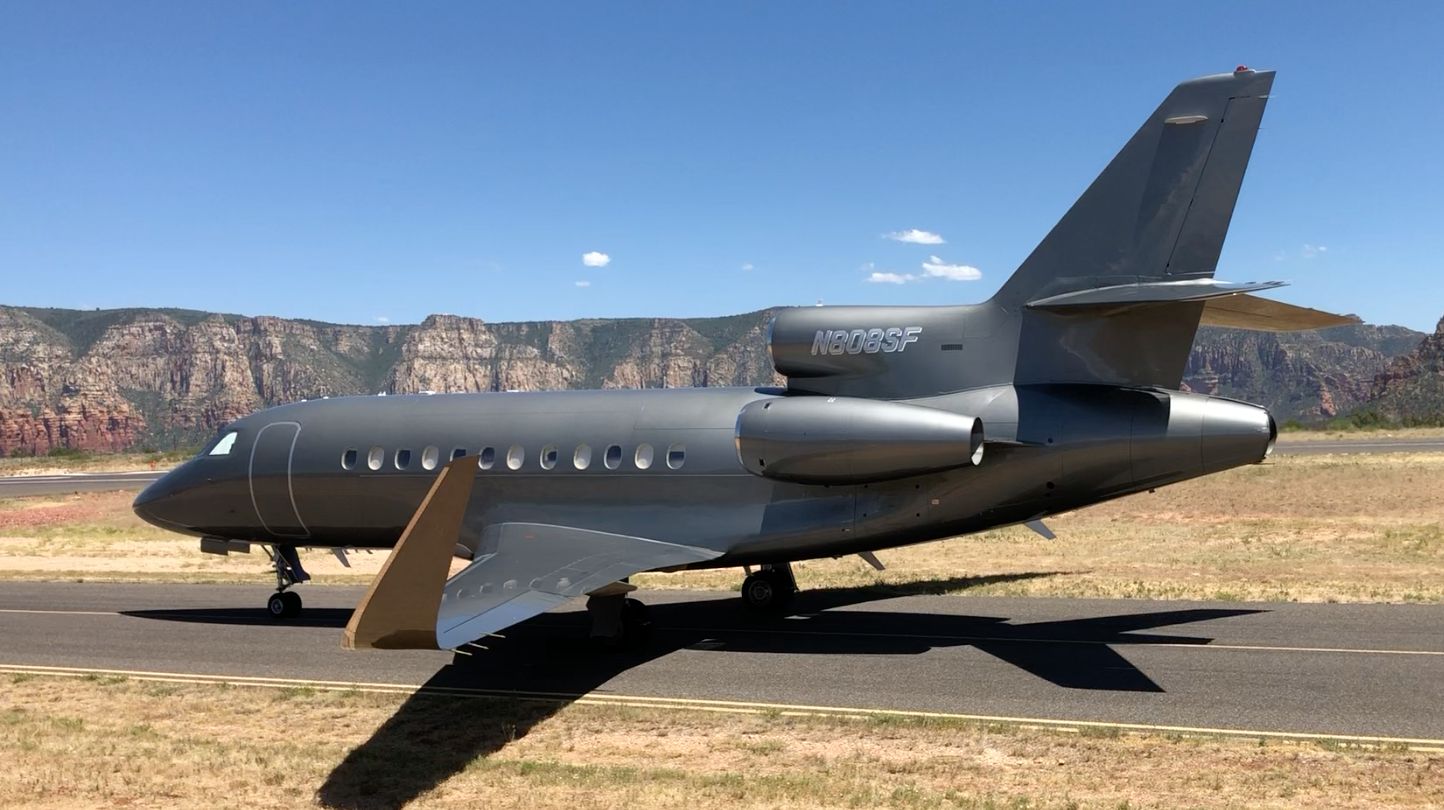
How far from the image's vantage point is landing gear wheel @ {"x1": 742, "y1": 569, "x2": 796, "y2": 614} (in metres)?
18.0

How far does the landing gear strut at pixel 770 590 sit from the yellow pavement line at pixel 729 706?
17.8ft

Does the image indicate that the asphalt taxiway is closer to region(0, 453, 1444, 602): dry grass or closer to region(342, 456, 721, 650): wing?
region(342, 456, 721, 650): wing

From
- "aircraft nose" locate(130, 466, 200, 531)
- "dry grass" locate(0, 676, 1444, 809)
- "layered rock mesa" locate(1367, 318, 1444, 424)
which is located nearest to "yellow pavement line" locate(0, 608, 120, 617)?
"aircraft nose" locate(130, 466, 200, 531)

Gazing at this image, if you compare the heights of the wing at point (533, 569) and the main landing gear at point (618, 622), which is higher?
the wing at point (533, 569)

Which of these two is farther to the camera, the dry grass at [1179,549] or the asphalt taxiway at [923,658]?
the dry grass at [1179,549]

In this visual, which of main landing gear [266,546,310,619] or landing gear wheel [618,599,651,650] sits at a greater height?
landing gear wheel [618,599,651,650]

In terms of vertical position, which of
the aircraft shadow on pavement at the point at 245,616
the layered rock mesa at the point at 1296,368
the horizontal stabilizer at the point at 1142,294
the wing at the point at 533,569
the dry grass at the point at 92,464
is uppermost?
the layered rock mesa at the point at 1296,368

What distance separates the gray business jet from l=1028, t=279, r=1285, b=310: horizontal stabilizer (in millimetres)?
34

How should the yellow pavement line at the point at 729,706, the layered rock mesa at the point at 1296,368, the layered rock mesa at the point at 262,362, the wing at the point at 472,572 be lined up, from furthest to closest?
the layered rock mesa at the point at 1296,368 < the layered rock mesa at the point at 262,362 < the yellow pavement line at the point at 729,706 < the wing at the point at 472,572

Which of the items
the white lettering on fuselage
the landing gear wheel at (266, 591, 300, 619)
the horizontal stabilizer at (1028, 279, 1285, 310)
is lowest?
A: the landing gear wheel at (266, 591, 300, 619)

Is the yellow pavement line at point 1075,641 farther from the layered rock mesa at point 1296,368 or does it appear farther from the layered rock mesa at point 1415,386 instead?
the layered rock mesa at point 1296,368

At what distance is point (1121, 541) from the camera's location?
27.1 metres

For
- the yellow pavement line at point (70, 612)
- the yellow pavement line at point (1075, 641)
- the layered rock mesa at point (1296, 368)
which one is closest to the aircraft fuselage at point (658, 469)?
the yellow pavement line at point (1075, 641)

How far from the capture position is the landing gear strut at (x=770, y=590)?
18.0 m
